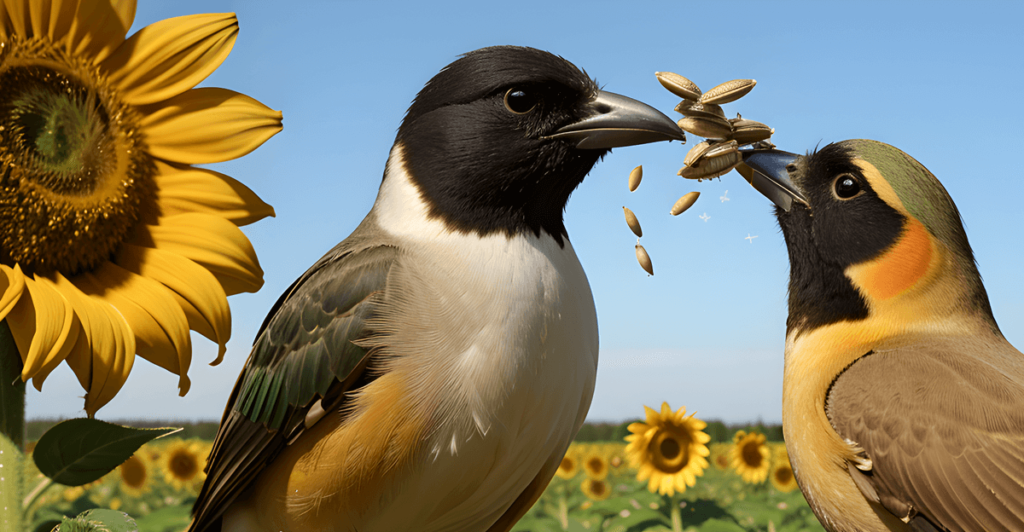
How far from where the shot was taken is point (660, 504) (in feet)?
18.0

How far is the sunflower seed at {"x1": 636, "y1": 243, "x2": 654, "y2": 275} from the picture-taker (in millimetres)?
2678

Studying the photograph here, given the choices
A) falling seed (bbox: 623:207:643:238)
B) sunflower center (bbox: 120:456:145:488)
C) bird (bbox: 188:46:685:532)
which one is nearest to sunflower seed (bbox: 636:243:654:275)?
falling seed (bbox: 623:207:643:238)

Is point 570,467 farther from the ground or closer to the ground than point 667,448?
closer to the ground

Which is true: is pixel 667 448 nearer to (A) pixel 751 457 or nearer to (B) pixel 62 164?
(A) pixel 751 457

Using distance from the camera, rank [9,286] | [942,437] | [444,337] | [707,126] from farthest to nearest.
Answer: [707,126], [942,437], [444,337], [9,286]

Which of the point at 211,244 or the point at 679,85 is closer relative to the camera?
the point at 211,244

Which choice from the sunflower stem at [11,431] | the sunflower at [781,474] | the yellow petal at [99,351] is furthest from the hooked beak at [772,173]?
the sunflower at [781,474]

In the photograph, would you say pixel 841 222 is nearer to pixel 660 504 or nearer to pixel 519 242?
pixel 519 242

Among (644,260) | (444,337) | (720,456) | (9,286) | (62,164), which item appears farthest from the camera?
(720,456)

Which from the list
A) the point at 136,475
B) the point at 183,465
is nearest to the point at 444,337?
the point at 183,465

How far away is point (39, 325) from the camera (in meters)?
1.56

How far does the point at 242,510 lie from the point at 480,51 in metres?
1.79

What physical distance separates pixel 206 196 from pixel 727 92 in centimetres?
206

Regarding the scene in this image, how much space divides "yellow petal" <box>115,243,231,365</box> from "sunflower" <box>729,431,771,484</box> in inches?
208
